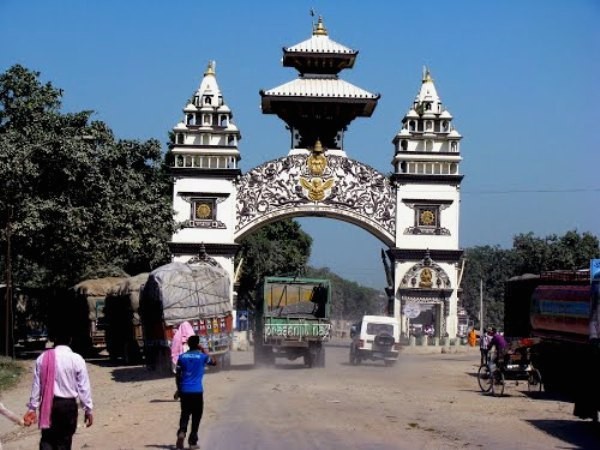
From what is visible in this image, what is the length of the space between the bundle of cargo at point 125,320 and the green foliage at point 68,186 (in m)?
1.40

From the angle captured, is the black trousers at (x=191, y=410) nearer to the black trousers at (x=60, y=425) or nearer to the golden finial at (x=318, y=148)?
the black trousers at (x=60, y=425)

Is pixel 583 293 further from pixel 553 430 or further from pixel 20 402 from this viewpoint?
pixel 20 402

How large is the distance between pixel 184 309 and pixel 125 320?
8616 mm

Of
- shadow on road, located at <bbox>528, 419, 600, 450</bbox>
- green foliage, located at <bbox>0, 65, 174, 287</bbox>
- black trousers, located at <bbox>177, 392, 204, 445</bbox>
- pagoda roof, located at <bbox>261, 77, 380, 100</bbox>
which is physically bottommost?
shadow on road, located at <bbox>528, 419, 600, 450</bbox>

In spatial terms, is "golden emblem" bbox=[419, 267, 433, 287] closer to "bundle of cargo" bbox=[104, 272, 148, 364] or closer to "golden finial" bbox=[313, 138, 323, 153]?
"golden finial" bbox=[313, 138, 323, 153]

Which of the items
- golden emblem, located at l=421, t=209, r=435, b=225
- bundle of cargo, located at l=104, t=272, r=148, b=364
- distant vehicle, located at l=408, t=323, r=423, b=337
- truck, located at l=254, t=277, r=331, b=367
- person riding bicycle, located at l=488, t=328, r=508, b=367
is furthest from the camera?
distant vehicle, located at l=408, t=323, r=423, b=337

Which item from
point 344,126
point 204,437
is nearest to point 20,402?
point 204,437

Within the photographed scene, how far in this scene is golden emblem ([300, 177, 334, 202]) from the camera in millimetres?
50094

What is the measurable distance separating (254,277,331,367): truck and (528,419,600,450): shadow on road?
46.9ft

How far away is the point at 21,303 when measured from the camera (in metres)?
50.2

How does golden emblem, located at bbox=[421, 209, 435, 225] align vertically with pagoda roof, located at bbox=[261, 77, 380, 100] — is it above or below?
below

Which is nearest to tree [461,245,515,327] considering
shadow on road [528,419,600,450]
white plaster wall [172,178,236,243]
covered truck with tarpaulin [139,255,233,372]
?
white plaster wall [172,178,236,243]

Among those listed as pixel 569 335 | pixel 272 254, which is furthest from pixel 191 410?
pixel 272 254

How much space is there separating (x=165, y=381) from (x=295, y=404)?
8067mm
